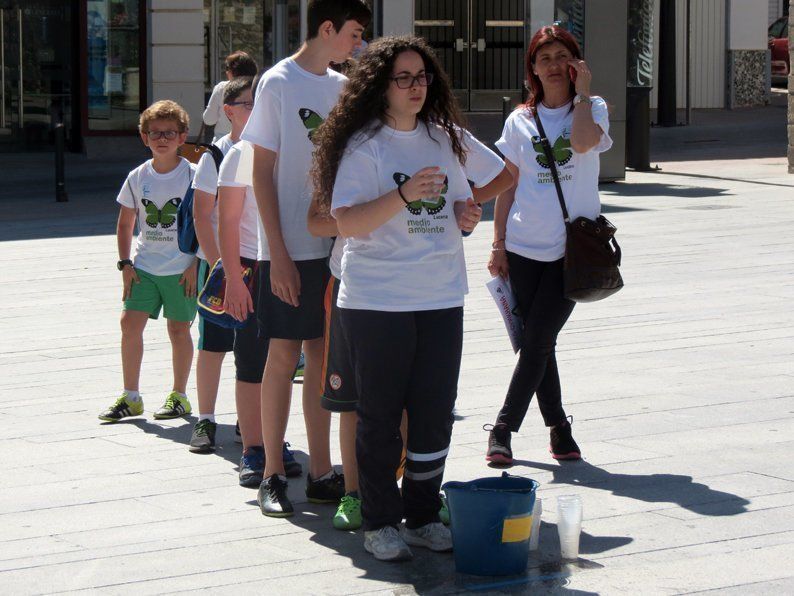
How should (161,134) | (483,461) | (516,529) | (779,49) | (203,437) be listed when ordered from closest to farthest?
(516,529) → (483,461) → (203,437) → (161,134) → (779,49)

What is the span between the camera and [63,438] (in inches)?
269

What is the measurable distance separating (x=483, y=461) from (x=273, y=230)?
1562mm

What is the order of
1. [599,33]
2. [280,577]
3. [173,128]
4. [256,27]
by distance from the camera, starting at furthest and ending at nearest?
[256,27]
[599,33]
[173,128]
[280,577]

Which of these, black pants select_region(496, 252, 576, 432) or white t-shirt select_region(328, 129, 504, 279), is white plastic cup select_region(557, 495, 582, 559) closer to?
white t-shirt select_region(328, 129, 504, 279)

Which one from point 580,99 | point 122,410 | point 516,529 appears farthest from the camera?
point 122,410

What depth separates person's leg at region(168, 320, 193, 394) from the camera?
7.34 metres

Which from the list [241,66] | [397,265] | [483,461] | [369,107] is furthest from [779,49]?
[397,265]

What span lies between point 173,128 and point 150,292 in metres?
0.85

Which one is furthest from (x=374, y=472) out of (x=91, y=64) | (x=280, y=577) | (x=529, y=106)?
(x=91, y=64)

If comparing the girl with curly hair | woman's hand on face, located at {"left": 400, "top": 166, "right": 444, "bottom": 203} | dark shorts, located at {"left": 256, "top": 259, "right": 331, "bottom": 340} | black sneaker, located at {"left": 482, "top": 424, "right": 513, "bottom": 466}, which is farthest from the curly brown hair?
black sneaker, located at {"left": 482, "top": 424, "right": 513, "bottom": 466}

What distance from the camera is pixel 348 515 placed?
17.5ft

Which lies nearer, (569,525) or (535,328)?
(569,525)

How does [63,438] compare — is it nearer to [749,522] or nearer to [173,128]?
[173,128]

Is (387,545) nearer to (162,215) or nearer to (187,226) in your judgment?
(187,226)
